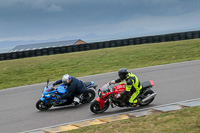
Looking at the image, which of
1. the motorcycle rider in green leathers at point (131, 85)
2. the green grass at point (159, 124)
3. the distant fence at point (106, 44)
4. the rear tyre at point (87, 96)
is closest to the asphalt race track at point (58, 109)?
the rear tyre at point (87, 96)

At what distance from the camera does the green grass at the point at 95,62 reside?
63.5 ft

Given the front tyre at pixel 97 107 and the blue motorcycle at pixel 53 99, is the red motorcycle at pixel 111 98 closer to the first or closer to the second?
the front tyre at pixel 97 107

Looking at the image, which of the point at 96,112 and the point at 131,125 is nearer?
the point at 131,125

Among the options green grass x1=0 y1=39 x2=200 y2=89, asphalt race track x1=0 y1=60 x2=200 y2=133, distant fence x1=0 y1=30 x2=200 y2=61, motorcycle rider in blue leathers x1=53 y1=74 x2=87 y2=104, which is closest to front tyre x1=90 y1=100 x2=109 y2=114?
asphalt race track x1=0 y1=60 x2=200 y2=133

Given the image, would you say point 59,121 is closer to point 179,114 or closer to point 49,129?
point 49,129

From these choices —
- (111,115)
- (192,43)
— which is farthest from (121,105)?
(192,43)

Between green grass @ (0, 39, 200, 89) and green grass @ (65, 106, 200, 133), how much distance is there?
36.8 feet

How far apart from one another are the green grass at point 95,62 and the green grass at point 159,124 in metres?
11.2

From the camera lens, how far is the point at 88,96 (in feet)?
32.5

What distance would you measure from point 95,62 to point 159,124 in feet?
51.8

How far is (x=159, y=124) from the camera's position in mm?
6500

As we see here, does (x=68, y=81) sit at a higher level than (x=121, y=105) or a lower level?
higher

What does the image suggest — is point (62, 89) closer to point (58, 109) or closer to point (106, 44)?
point (58, 109)

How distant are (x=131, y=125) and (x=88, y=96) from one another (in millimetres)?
3499
